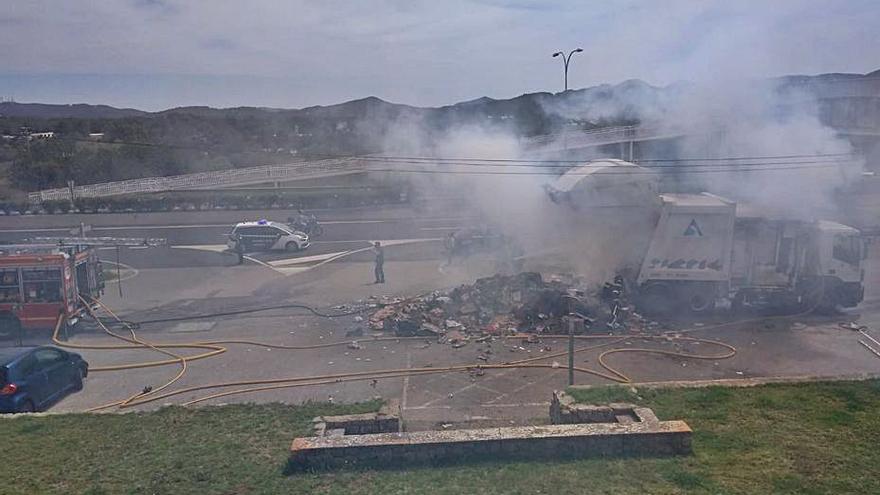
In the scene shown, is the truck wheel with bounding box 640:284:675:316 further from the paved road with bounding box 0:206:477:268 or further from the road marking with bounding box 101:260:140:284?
the road marking with bounding box 101:260:140:284

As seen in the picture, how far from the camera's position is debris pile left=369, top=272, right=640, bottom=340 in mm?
16641

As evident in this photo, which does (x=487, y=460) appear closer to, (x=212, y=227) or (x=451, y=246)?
(x=451, y=246)

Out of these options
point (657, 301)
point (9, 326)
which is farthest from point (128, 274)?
point (657, 301)

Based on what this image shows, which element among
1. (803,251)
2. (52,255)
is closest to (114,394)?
(52,255)

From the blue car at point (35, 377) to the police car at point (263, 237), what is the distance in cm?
1514

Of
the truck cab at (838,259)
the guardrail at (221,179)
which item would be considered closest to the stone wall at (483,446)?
the truck cab at (838,259)

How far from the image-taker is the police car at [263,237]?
28.5 meters

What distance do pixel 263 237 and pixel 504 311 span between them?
1414cm

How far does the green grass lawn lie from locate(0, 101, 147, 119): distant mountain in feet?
272

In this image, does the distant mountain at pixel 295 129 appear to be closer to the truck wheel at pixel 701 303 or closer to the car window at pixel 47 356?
the truck wheel at pixel 701 303

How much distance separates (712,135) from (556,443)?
1888 cm

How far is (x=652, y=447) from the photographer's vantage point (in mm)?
8008

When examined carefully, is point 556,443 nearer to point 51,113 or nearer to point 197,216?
point 197,216

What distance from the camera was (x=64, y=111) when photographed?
102000 mm
